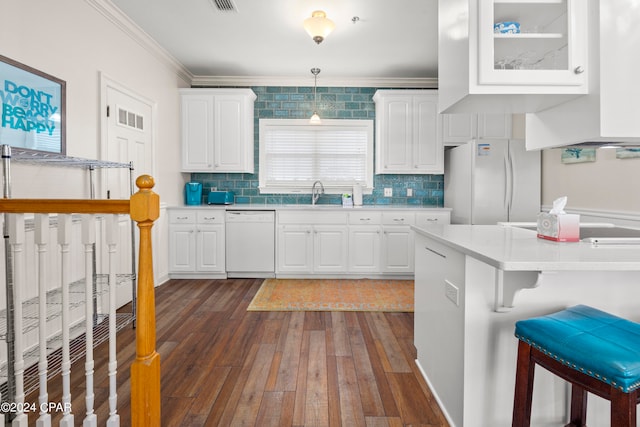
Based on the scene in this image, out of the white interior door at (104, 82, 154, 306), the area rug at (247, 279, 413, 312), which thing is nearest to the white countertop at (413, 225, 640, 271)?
the area rug at (247, 279, 413, 312)

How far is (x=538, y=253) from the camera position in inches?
50.7

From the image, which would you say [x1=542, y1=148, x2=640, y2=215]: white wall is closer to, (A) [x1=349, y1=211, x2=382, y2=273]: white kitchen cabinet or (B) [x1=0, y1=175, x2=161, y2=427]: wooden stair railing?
(A) [x1=349, y1=211, x2=382, y2=273]: white kitchen cabinet

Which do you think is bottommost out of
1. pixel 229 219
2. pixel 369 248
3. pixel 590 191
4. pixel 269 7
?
pixel 369 248

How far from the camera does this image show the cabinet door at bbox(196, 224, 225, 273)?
444 cm

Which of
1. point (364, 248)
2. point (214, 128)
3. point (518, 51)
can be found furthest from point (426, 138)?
point (518, 51)

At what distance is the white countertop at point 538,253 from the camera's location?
1148mm

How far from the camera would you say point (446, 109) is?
1.83 meters

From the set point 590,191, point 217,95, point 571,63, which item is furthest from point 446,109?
point 217,95

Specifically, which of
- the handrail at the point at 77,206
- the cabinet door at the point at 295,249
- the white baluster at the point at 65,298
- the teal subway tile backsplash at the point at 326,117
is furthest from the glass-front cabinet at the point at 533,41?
the teal subway tile backsplash at the point at 326,117

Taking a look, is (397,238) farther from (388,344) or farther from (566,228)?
(566,228)

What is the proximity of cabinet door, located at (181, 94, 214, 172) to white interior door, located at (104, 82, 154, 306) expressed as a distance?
0.73 metres

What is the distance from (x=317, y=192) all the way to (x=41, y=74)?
3.28 meters

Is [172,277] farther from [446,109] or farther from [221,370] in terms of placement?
[446,109]

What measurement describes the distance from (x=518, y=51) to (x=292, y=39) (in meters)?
2.65
